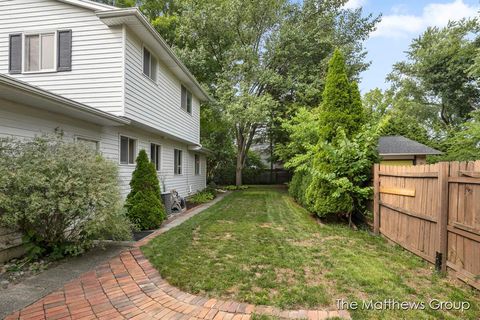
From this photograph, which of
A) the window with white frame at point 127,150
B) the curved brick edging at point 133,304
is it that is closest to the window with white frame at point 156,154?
the window with white frame at point 127,150

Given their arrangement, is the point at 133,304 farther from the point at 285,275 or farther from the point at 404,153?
the point at 404,153

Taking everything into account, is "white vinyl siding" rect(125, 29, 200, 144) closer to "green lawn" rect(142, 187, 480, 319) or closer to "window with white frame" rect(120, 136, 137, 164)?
"window with white frame" rect(120, 136, 137, 164)

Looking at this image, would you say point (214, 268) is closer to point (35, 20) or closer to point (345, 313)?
point (345, 313)

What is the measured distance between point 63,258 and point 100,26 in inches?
237

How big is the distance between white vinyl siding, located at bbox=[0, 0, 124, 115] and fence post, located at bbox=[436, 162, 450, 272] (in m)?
7.04

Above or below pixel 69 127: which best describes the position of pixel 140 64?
above

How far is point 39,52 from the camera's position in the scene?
7.79 meters

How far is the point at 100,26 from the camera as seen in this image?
298 inches

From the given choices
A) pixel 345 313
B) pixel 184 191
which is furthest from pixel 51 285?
pixel 184 191

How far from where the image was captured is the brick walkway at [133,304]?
298 cm

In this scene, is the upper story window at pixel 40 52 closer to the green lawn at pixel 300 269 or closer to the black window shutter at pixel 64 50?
the black window shutter at pixel 64 50

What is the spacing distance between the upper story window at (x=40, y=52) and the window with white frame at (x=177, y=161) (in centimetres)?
598

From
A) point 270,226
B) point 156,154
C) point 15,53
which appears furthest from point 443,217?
point 15,53

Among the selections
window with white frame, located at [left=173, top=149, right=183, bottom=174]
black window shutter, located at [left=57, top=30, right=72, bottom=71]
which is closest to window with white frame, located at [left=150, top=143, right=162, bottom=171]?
window with white frame, located at [left=173, top=149, right=183, bottom=174]
